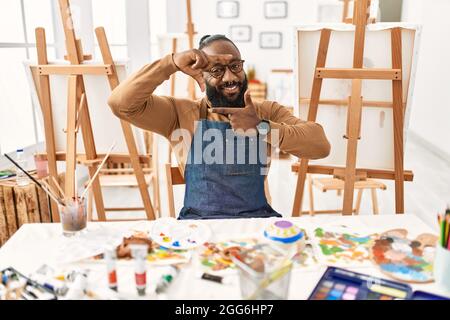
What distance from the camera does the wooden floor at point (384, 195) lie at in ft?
10.3

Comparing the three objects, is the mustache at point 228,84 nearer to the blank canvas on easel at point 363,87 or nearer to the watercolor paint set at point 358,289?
the blank canvas on easel at point 363,87

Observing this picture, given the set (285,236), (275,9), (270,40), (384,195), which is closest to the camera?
(285,236)

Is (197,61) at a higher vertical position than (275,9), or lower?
lower

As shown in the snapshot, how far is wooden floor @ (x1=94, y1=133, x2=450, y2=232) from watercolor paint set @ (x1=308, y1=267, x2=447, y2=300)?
206cm

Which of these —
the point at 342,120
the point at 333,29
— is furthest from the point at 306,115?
the point at 333,29

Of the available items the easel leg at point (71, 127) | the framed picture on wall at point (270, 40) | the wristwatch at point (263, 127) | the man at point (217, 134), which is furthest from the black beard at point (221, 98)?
the framed picture on wall at point (270, 40)

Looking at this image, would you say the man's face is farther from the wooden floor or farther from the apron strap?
the wooden floor

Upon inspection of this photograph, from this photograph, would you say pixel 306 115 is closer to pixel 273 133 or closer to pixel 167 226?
pixel 273 133

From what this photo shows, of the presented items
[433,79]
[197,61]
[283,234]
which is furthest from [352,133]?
[433,79]

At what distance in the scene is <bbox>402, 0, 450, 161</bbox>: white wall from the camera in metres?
4.44

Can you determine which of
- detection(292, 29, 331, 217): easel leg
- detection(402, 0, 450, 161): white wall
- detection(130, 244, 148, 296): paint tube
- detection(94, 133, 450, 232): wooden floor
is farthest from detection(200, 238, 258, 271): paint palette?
detection(402, 0, 450, 161): white wall

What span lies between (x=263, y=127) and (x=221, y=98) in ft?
0.73

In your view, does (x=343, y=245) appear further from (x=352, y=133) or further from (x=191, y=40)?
(x=191, y=40)

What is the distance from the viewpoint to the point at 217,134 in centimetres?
158
